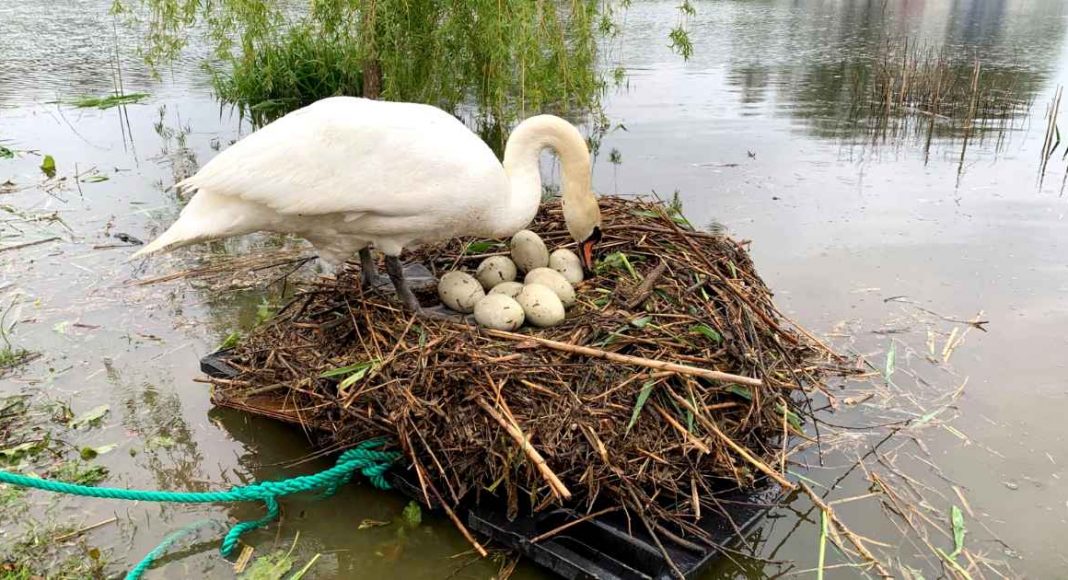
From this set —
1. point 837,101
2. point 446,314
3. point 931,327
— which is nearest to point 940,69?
point 837,101

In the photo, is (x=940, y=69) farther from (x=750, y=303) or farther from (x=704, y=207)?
(x=750, y=303)

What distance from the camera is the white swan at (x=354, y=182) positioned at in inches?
165

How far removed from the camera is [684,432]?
356cm

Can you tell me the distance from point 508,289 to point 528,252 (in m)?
0.48

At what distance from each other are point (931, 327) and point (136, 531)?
5.27 m

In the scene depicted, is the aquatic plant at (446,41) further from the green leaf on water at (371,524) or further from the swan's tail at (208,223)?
the green leaf on water at (371,524)

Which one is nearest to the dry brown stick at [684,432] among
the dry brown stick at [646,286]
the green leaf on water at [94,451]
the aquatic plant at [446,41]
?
the dry brown stick at [646,286]

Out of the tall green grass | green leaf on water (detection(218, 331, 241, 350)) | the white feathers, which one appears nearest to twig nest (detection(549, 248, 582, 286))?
the white feathers

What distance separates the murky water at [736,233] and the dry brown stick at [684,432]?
0.61 metres

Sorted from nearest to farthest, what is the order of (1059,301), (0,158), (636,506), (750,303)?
(636,506), (750,303), (1059,301), (0,158)

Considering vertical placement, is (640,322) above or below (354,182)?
below

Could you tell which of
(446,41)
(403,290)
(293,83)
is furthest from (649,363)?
(293,83)

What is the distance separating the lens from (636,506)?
11.1 ft

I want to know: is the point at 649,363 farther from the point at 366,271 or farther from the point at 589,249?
the point at 366,271
